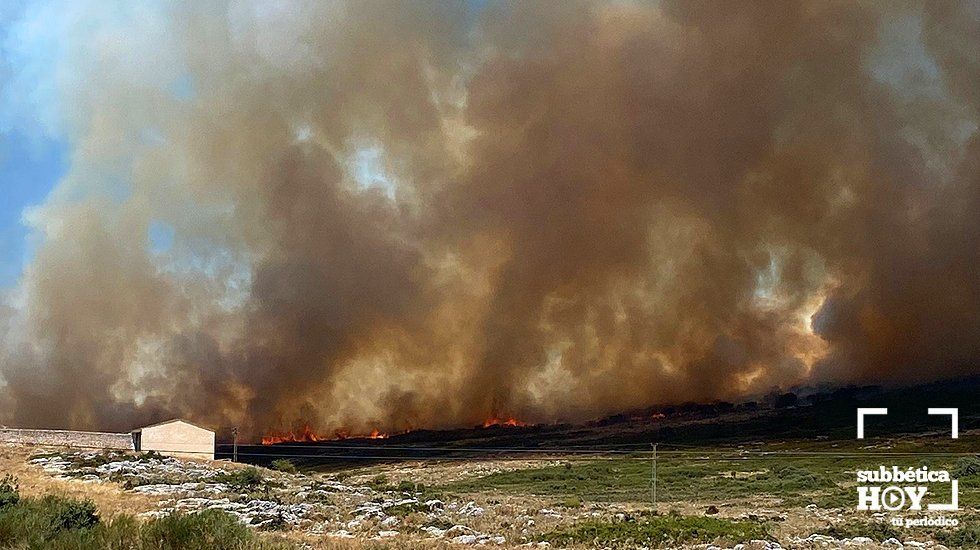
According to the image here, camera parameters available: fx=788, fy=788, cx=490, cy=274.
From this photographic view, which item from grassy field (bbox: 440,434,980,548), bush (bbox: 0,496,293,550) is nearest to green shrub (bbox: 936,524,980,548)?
grassy field (bbox: 440,434,980,548)

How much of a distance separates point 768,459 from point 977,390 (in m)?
99.2

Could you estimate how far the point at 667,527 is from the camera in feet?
97.5

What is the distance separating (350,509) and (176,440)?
143 feet

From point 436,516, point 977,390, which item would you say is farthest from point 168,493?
point 977,390

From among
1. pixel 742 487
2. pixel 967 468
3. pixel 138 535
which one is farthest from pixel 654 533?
pixel 967 468

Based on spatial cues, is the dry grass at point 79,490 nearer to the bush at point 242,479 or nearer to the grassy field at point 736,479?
the bush at point 242,479

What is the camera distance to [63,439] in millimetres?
70500

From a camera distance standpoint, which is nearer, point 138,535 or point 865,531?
point 138,535

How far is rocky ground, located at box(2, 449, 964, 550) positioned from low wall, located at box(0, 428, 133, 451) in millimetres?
14645

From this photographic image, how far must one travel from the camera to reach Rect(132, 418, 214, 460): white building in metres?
72.2

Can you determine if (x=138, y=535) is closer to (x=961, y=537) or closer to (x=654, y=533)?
(x=654, y=533)

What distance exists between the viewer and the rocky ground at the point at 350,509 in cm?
2778

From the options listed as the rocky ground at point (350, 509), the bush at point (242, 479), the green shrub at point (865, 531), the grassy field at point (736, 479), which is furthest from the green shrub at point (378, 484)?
the green shrub at point (865, 531)

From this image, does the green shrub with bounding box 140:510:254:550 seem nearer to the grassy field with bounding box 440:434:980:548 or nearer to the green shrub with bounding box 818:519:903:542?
the grassy field with bounding box 440:434:980:548
